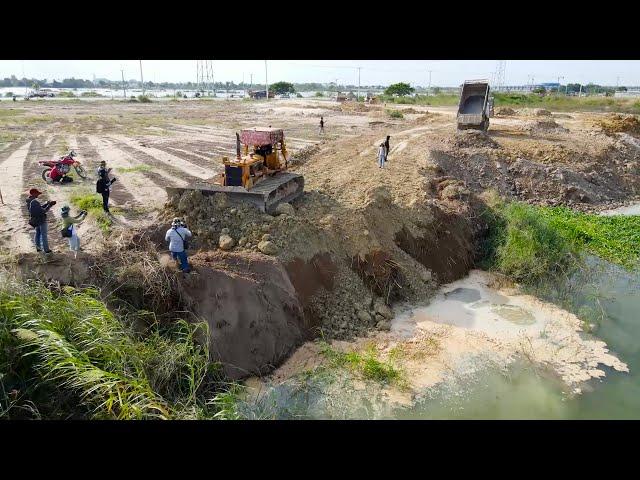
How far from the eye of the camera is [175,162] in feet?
63.9

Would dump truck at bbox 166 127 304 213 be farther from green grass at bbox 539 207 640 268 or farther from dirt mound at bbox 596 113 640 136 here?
dirt mound at bbox 596 113 640 136

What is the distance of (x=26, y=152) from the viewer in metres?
20.3

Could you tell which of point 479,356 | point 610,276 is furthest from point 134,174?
point 610,276

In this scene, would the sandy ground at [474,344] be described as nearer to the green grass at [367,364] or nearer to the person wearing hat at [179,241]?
the green grass at [367,364]

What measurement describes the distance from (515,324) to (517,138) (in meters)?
16.4

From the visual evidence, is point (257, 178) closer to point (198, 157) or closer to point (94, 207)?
point (94, 207)

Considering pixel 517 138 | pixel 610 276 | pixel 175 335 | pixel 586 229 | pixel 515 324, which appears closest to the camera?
pixel 175 335

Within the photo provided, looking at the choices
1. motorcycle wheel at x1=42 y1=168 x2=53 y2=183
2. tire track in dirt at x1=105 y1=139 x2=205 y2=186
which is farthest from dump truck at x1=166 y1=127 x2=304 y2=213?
motorcycle wheel at x1=42 y1=168 x2=53 y2=183

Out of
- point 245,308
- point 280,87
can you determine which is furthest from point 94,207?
point 280,87

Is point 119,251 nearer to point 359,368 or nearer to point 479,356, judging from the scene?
point 359,368

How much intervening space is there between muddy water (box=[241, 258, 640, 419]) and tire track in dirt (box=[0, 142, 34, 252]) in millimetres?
6802

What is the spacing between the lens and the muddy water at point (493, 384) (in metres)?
8.04
